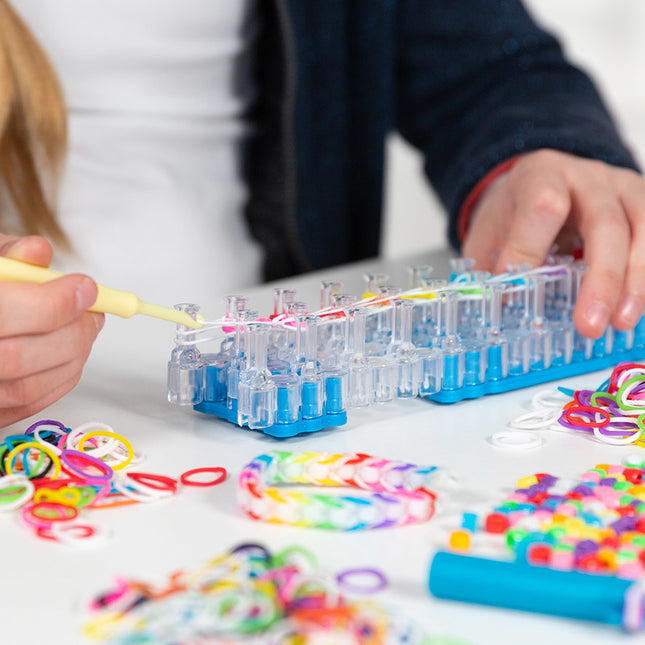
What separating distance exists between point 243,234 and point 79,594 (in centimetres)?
76

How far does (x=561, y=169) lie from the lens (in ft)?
2.57

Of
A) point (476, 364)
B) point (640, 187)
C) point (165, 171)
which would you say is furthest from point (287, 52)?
point (476, 364)

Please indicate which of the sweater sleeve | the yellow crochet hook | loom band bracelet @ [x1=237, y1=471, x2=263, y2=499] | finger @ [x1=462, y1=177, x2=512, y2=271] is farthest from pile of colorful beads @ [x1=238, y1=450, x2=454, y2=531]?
the sweater sleeve

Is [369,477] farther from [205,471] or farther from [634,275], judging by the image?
[634,275]

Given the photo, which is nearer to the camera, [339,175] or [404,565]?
[404,565]

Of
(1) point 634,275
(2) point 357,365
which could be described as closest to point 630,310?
(1) point 634,275

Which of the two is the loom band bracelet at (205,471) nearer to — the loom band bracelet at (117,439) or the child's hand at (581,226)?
the loom band bracelet at (117,439)

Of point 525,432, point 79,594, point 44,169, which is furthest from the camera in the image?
point 44,169

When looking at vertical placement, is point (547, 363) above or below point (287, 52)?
below

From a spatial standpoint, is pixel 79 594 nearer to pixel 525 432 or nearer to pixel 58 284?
pixel 58 284

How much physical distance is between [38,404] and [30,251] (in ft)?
0.30

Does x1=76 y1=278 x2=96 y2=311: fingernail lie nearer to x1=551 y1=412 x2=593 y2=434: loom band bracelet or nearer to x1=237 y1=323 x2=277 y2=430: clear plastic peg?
x1=237 y1=323 x2=277 y2=430: clear plastic peg

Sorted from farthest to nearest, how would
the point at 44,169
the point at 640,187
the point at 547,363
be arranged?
the point at 44,169 → the point at 640,187 → the point at 547,363

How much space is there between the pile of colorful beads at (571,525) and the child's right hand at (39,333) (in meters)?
0.22
